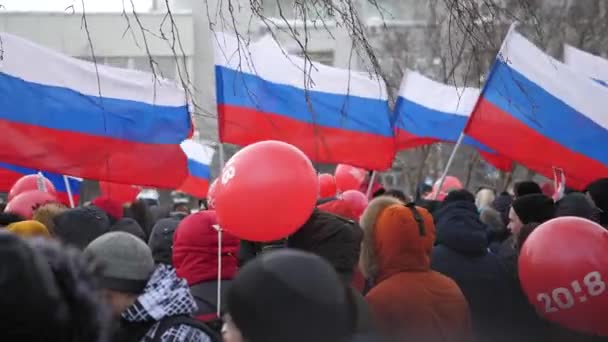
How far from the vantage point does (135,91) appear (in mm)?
7117

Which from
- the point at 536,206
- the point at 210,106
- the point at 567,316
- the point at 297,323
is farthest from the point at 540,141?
the point at 210,106

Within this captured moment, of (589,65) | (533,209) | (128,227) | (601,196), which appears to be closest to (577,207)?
(533,209)

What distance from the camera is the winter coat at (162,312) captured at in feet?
10.4

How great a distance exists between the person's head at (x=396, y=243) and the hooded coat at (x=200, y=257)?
0.72 metres

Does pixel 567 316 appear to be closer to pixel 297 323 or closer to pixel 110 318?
pixel 297 323

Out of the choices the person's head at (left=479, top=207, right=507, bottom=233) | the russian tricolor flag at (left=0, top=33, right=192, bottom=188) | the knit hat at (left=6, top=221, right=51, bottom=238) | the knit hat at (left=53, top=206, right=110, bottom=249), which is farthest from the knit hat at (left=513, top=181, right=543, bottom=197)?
the knit hat at (left=6, top=221, right=51, bottom=238)

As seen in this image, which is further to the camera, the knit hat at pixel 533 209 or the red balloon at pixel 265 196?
the knit hat at pixel 533 209

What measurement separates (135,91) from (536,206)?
10.4 feet

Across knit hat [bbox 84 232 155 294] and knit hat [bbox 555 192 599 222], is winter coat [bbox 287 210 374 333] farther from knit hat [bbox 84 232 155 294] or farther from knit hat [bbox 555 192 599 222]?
knit hat [bbox 555 192 599 222]

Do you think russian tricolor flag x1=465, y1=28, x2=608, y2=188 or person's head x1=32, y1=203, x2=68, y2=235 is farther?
russian tricolor flag x1=465, y1=28, x2=608, y2=188

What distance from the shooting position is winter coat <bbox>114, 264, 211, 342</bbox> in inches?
125

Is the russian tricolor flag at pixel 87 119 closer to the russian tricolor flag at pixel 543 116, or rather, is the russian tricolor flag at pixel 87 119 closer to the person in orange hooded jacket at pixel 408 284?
the russian tricolor flag at pixel 543 116

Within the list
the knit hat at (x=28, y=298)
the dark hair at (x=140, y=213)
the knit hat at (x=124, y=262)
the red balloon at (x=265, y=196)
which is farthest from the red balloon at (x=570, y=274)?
the dark hair at (x=140, y=213)

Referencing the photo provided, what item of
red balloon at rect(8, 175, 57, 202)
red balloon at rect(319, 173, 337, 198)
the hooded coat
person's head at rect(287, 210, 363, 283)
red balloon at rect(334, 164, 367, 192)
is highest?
person's head at rect(287, 210, 363, 283)
